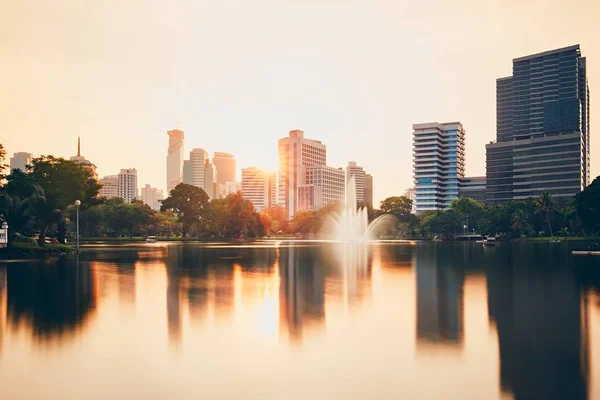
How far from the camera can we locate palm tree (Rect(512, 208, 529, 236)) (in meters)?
135

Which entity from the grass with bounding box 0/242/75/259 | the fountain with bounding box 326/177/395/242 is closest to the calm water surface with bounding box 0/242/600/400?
the grass with bounding box 0/242/75/259

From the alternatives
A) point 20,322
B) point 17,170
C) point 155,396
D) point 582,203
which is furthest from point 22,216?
point 582,203

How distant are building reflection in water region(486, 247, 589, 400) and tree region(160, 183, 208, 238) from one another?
386ft

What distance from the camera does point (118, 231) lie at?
137 meters

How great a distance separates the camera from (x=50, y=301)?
65.7ft

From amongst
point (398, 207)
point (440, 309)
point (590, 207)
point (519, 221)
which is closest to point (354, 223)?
point (398, 207)

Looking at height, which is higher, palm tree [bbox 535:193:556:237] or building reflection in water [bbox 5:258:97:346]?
palm tree [bbox 535:193:556:237]

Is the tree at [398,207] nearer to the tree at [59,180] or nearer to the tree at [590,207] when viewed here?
the tree at [590,207]

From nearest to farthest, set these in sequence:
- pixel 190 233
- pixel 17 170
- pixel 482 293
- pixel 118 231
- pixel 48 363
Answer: pixel 48 363 < pixel 482 293 < pixel 17 170 < pixel 118 231 < pixel 190 233

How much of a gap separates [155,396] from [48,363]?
3.65 m

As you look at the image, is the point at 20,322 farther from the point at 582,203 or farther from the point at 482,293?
the point at 582,203

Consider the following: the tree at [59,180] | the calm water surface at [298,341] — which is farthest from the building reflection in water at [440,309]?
the tree at [59,180]

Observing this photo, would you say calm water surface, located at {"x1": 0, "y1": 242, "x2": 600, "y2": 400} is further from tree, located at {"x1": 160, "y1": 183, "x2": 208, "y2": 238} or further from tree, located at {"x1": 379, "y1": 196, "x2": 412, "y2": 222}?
tree, located at {"x1": 379, "y1": 196, "x2": 412, "y2": 222}

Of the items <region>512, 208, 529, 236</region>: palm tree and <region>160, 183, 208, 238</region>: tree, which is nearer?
<region>512, 208, 529, 236</region>: palm tree
